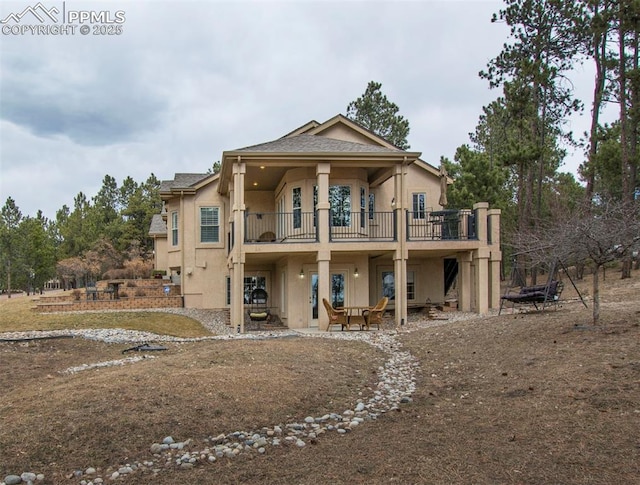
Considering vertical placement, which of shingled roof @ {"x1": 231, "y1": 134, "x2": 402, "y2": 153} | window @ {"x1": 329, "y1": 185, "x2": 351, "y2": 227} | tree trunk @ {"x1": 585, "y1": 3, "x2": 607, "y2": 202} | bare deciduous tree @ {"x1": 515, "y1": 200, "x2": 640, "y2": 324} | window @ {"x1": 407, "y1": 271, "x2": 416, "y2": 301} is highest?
tree trunk @ {"x1": 585, "y1": 3, "x2": 607, "y2": 202}

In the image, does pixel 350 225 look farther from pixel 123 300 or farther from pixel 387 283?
pixel 123 300

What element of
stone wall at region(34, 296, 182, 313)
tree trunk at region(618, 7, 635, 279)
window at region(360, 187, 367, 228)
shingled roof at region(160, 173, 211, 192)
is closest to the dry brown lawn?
window at region(360, 187, 367, 228)

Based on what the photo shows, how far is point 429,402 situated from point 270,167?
36.7 feet

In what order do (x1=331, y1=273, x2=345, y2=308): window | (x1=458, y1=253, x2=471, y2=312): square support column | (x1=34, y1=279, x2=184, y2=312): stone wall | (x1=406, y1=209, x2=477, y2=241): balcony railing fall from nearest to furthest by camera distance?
1. (x1=406, y1=209, x2=477, y2=241): balcony railing
2. (x1=331, y1=273, x2=345, y2=308): window
3. (x1=458, y1=253, x2=471, y2=312): square support column
4. (x1=34, y1=279, x2=184, y2=312): stone wall

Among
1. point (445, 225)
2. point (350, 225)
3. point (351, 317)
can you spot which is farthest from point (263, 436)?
point (445, 225)

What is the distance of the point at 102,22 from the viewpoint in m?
14.2

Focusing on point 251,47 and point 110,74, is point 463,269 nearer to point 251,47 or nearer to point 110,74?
point 251,47

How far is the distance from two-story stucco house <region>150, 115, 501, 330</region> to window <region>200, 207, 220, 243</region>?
5 centimetres

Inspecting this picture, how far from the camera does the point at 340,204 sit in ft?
55.6

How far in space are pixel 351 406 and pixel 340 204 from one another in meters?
11.1

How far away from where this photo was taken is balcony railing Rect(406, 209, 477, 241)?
17.0m

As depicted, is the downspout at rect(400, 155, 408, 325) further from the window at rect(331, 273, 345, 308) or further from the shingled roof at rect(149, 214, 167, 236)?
the shingled roof at rect(149, 214, 167, 236)

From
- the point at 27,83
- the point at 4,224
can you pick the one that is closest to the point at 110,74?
the point at 27,83

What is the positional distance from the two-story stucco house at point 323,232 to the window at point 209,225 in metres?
0.05
